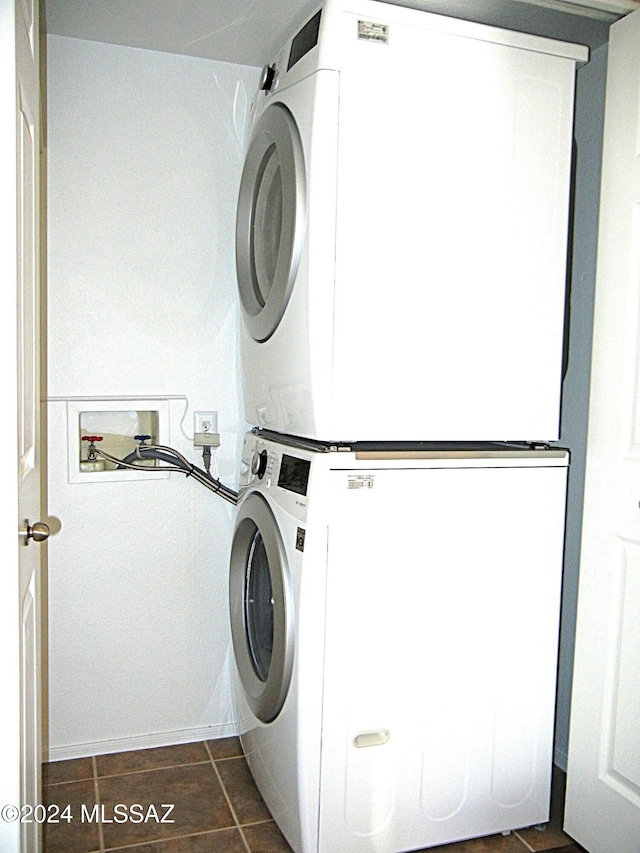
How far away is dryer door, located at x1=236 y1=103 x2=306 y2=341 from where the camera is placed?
1.76 meters

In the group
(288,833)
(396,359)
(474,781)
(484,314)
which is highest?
(484,314)

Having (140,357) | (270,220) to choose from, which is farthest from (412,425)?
(140,357)

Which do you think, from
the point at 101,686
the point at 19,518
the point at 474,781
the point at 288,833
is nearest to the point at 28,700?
the point at 19,518

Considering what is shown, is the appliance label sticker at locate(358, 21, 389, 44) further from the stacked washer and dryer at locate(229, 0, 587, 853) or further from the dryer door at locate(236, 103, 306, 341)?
the dryer door at locate(236, 103, 306, 341)

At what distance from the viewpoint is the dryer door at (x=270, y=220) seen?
69.2 inches

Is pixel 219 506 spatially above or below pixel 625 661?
above

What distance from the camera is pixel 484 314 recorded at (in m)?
1.85

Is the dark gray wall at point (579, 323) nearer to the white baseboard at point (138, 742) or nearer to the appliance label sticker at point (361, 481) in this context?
the appliance label sticker at point (361, 481)

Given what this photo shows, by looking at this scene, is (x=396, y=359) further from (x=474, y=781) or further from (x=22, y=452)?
(x=474, y=781)

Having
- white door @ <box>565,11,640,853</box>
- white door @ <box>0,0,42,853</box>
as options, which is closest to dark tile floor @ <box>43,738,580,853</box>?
white door @ <box>565,11,640,853</box>

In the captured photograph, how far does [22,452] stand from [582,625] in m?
1.43

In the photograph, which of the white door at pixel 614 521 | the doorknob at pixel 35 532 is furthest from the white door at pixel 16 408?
the white door at pixel 614 521

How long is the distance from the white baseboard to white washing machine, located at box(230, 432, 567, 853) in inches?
20.0

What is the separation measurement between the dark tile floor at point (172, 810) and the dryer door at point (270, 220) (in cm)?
131
